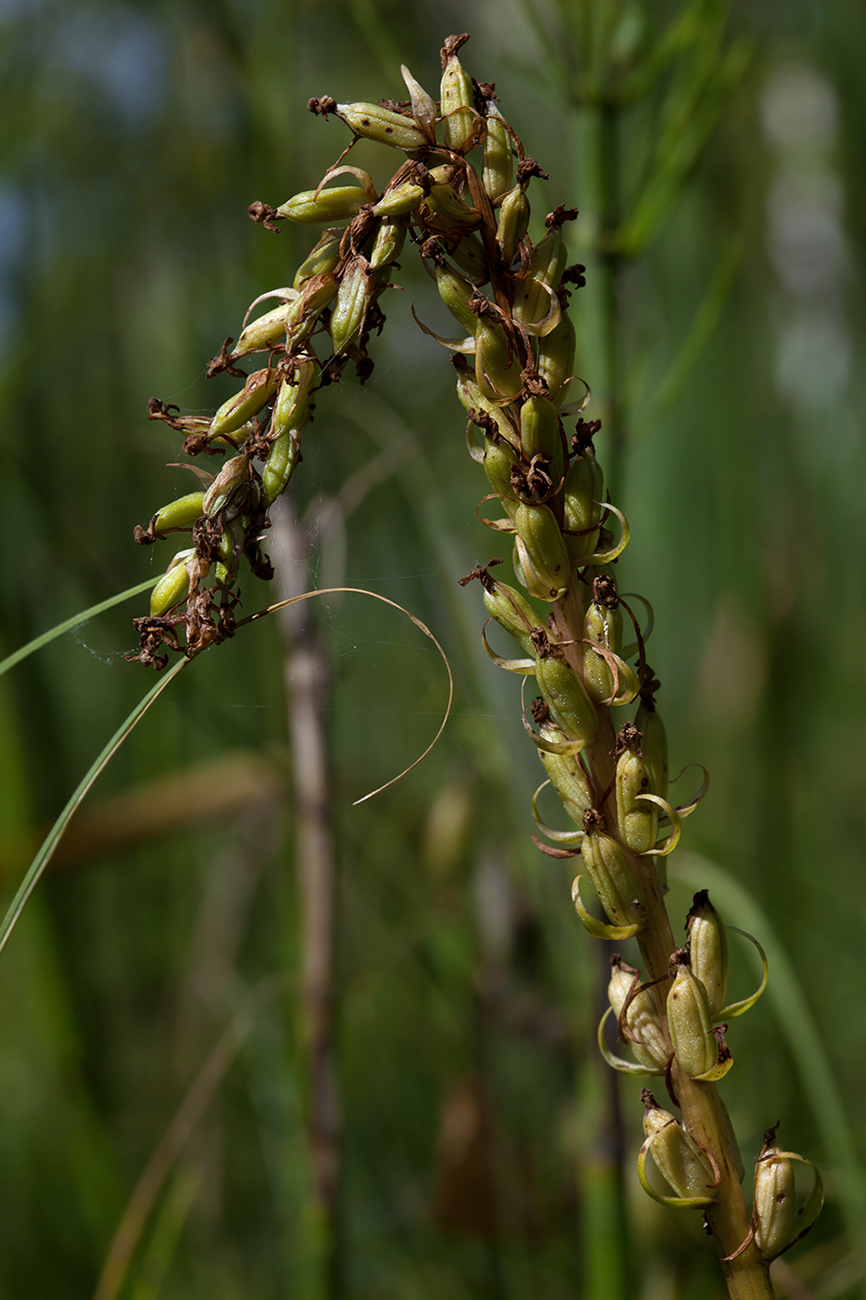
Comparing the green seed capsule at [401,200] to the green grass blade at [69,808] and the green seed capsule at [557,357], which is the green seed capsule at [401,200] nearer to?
the green seed capsule at [557,357]

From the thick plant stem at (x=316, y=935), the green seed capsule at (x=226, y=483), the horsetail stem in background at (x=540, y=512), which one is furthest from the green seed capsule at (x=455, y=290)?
the thick plant stem at (x=316, y=935)

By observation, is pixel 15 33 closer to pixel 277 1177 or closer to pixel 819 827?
pixel 277 1177

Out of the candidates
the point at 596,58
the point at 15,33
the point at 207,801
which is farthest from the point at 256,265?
the point at 15,33

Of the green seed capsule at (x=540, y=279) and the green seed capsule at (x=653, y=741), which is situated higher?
the green seed capsule at (x=540, y=279)

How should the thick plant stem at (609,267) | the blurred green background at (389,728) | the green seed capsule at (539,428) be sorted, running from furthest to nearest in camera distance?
the blurred green background at (389,728)
the thick plant stem at (609,267)
the green seed capsule at (539,428)

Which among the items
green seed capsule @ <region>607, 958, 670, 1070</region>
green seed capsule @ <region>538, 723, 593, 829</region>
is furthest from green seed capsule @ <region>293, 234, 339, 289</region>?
green seed capsule @ <region>607, 958, 670, 1070</region>

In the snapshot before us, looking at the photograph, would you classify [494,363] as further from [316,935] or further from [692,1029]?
[316,935]

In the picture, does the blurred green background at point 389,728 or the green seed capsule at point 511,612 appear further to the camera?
the blurred green background at point 389,728

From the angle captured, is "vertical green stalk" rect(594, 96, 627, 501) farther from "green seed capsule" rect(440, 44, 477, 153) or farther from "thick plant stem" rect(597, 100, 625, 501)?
"green seed capsule" rect(440, 44, 477, 153)
